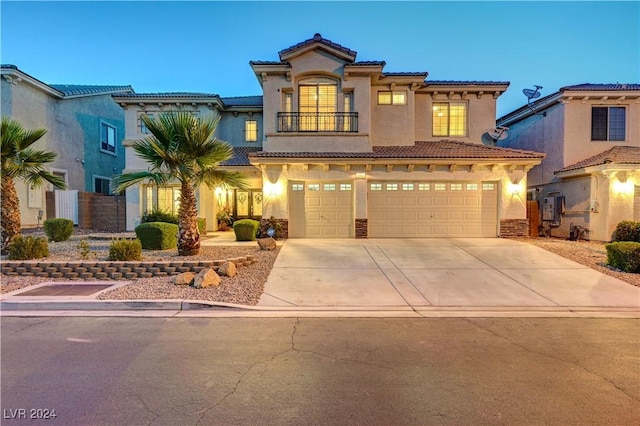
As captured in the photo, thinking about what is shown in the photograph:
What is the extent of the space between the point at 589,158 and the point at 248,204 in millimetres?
16847

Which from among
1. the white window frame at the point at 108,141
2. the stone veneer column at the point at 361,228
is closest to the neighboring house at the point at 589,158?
the stone veneer column at the point at 361,228

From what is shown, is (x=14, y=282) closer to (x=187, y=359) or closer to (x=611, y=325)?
(x=187, y=359)

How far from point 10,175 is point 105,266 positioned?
502 centimetres

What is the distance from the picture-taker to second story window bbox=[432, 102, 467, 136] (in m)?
16.8

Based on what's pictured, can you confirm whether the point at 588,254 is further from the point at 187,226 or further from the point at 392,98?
the point at 187,226

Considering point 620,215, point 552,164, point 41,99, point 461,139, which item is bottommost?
point 620,215

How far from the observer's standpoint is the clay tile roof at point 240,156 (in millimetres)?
16125

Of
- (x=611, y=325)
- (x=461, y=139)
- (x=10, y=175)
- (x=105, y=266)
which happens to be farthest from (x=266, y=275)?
(x=461, y=139)

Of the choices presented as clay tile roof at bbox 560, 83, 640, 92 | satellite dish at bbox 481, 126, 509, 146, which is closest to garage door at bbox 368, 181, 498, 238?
satellite dish at bbox 481, 126, 509, 146

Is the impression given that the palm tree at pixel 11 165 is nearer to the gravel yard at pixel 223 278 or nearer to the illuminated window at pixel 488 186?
the gravel yard at pixel 223 278

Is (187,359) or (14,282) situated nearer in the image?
(187,359)

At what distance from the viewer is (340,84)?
15.5 meters

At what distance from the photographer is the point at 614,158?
45.8 feet

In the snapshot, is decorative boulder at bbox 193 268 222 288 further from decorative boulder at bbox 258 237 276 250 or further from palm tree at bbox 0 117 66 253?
palm tree at bbox 0 117 66 253
